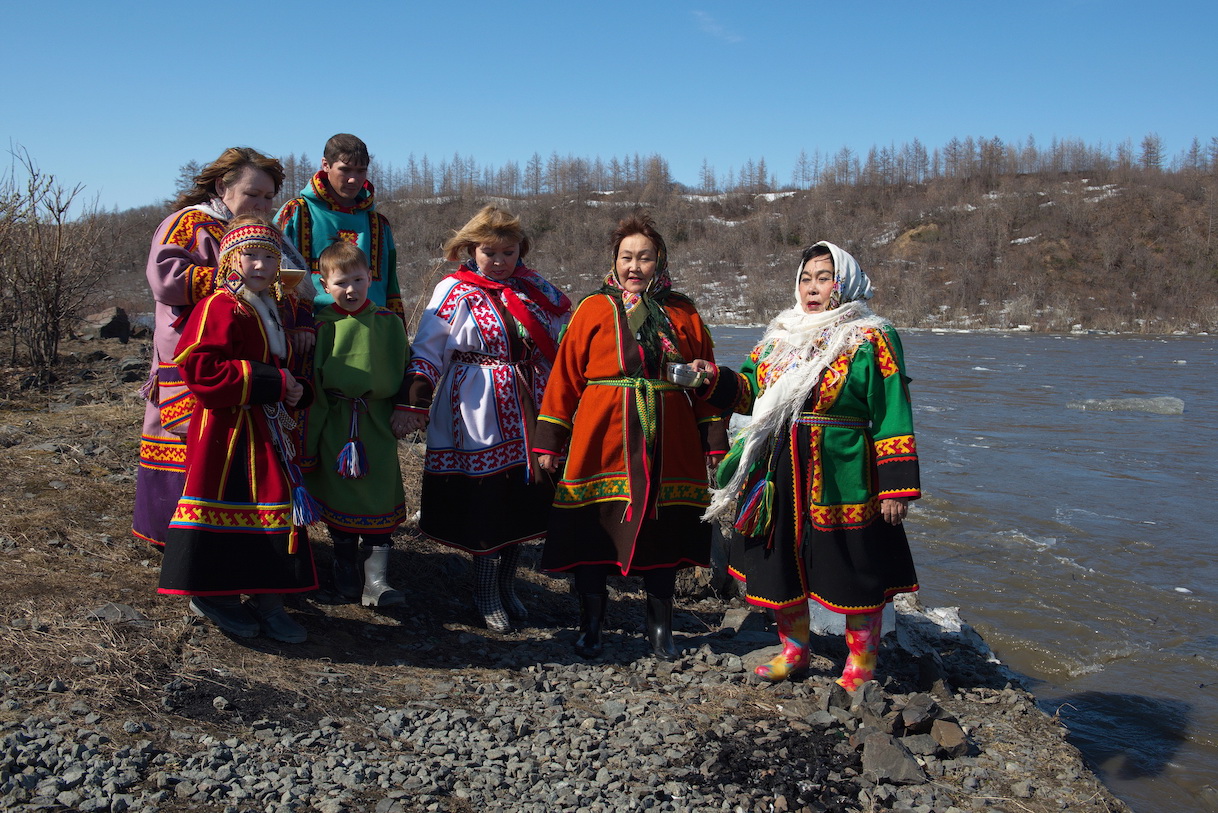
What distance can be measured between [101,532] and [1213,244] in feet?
187

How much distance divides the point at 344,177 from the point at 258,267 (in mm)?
879

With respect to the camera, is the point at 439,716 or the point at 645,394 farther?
the point at 645,394

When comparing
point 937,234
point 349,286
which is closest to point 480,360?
point 349,286

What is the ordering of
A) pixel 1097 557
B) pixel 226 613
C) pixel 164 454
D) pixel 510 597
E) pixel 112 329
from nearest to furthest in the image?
1. pixel 226 613
2. pixel 164 454
3. pixel 510 597
4. pixel 1097 557
5. pixel 112 329

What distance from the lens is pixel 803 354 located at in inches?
145

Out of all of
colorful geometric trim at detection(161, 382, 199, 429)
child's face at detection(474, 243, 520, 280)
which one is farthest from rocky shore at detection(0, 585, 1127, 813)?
child's face at detection(474, 243, 520, 280)

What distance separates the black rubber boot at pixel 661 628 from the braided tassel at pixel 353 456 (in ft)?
4.55

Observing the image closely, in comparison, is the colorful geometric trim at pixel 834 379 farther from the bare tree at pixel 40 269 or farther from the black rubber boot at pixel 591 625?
the bare tree at pixel 40 269

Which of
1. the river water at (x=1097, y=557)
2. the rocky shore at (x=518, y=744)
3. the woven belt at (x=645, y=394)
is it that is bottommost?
the river water at (x=1097, y=557)

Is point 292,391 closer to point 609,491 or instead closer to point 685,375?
point 609,491

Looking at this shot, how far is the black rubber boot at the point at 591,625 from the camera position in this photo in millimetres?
4047

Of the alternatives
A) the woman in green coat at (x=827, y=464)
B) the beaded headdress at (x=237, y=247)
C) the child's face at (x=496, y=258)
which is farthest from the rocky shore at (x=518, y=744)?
the child's face at (x=496, y=258)

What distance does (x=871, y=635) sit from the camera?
3715 millimetres

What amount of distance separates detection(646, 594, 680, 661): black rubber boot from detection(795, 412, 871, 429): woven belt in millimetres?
1032
